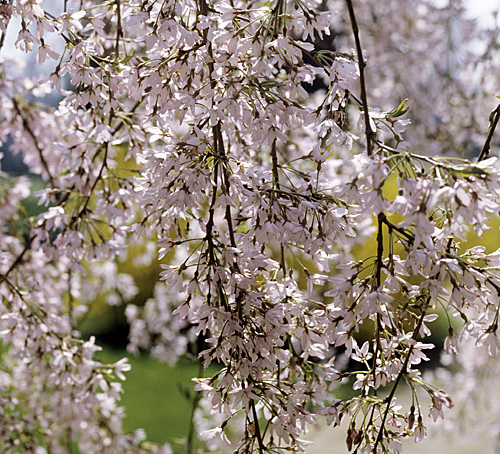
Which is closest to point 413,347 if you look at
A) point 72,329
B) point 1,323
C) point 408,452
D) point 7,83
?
point 1,323

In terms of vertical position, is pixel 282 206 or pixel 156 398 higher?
pixel 156 398

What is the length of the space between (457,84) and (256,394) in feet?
12.1

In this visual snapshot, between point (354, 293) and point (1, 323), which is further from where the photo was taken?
point (1, 323)

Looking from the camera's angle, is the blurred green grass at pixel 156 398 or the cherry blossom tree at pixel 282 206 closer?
the cherry blossom tree at pixel 282 206

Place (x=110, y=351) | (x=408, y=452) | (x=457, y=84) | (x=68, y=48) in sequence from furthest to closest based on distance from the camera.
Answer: (x=110, y=351), (x=457, y=84), (x=408, y=452), (x=68, y=48)

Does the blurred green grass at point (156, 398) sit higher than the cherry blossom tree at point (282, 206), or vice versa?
the blurred green grass at point (156, 398)

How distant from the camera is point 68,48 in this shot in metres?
0.91

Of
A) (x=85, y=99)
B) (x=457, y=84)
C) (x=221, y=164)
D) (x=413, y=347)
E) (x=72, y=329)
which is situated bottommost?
(x=413, y=347)

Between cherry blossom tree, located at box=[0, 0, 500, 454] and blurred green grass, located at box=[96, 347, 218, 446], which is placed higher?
blurred green grass, located at box=[96, 347, 218, 446]

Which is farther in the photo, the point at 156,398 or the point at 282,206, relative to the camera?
the point at 156,398

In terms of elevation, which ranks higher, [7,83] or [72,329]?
[7,83]

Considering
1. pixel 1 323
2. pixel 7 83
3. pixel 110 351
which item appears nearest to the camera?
pixel 1 323

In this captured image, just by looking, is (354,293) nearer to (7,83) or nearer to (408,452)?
(7,83)

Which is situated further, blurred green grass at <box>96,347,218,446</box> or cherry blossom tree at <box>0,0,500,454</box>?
blurred green grass at <box>96,347,218,446</box>
